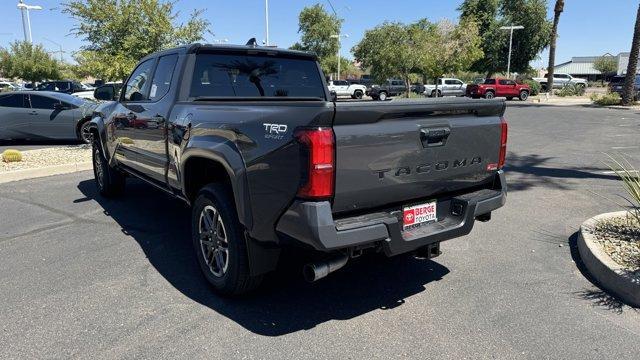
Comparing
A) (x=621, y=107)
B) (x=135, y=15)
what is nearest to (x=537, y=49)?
(x=621, y=107)

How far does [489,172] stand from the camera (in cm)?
370

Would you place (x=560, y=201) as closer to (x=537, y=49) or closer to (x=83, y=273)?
(x=83, y=273)

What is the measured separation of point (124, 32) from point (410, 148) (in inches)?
352

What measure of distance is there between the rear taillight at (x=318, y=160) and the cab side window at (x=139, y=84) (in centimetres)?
293

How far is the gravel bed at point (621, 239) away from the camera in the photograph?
13.2ft

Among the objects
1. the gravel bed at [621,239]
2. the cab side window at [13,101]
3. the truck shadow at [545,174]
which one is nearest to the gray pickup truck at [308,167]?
the gravel bed at [621,239]

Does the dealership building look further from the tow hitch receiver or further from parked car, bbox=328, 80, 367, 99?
the tow hitch receiver

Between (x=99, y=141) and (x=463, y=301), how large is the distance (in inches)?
210

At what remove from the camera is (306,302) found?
366cm

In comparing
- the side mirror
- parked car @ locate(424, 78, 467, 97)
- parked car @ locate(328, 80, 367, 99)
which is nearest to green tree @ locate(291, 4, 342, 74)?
parked car @ locate(328, 80, 367, 99)

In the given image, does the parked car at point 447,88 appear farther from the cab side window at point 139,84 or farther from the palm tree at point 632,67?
the cab side window at point 139,84

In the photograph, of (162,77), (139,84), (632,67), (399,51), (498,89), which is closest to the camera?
(162,77)

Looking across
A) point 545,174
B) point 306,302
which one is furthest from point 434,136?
point 545,174

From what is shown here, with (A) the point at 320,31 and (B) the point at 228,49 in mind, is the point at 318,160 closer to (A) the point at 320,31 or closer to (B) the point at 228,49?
(B) the point at 228,49
